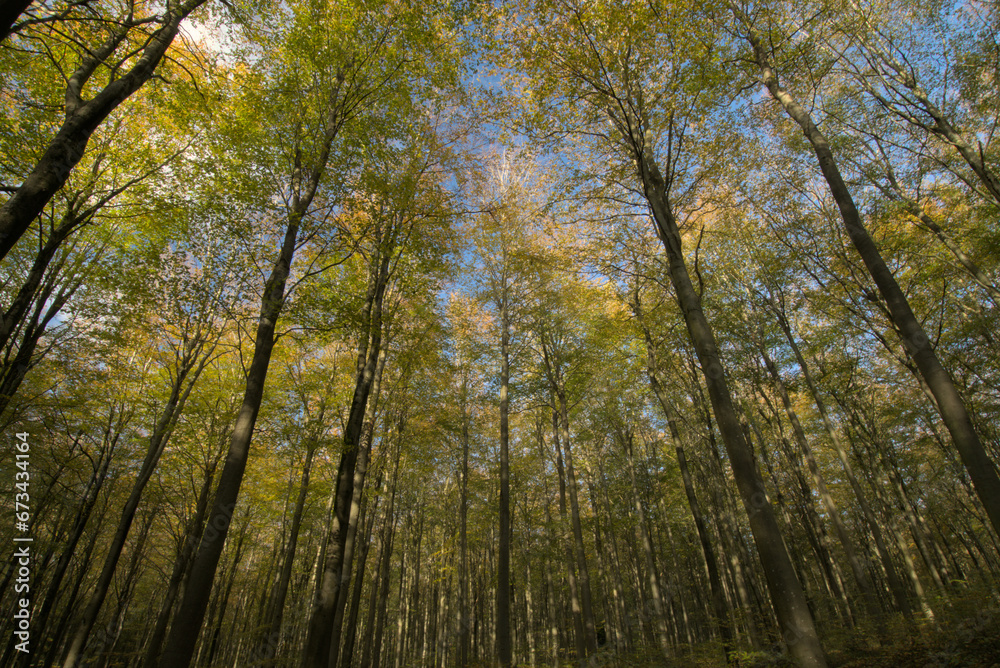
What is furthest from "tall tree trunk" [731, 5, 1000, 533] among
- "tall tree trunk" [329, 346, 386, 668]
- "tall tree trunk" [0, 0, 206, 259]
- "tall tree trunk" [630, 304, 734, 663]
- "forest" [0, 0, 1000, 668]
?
"tall tree trunk" [0, 0, 206, 259]

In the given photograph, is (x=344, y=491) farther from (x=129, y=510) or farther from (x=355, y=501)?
(x=129, y=510)

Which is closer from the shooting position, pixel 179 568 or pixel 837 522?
pixel 837 522

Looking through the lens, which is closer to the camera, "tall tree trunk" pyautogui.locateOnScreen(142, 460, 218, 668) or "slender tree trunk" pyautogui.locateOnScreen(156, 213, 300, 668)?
"slender tree trunk" pyautogui.locateOnScreen(156, 213, 300, 668)

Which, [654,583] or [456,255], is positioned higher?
[456,255]

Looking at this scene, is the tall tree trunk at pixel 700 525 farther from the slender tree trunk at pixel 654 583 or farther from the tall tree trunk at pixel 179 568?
the tall tree trunk at pixel 179 568

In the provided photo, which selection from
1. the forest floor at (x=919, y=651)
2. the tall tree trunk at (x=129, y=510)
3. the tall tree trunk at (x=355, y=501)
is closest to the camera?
the forest floor at (x=919, y=651)

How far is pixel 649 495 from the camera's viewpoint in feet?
62.0

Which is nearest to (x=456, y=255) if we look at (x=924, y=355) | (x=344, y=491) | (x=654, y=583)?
(x=344, y=491)

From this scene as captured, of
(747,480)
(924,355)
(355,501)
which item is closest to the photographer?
(747,480)

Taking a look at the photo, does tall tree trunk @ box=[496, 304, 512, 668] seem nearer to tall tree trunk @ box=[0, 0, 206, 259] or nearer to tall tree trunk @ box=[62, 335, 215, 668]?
tall tree trunk @ box=[62, 335, 215, 668]

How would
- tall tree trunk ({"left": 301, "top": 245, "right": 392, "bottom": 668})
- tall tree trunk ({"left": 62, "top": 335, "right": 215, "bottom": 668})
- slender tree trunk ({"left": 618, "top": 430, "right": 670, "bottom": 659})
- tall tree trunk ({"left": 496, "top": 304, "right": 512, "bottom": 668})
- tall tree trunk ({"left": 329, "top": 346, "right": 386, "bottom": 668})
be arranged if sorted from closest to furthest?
tall tree trunk ({"left": 301, "top": 245, "right": 392, "bottom": 668}) < tall tree trunk ({"left": 62, "top": 335, "right": 215, "bottom": 668}) < tall tree trunk ({"left": 496, "top": 304, "right": 512, "bottom": 668}) < tall tree trunk ({"left": 329, "top": 346, "right": 386, "bottom": 668}) < slender tree trunk ({"left": 618, "top": 430, "right": 670, "bottom": 659})

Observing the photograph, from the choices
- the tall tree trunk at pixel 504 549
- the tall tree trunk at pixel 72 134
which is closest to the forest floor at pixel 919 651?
the tall tree trunk at pixel 504 549

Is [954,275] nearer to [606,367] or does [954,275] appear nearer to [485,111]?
[606,367]

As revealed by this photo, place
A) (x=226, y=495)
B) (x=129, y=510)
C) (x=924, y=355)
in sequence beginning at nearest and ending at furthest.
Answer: (x=924, y=355) < (x=226, y=495) < (x=129, y=510)
